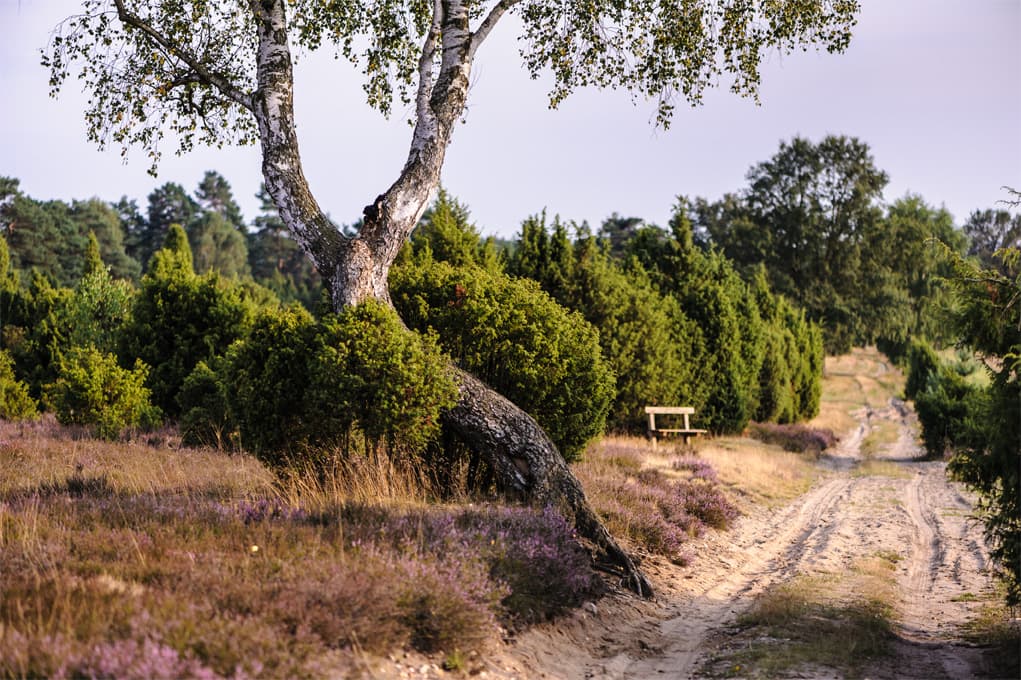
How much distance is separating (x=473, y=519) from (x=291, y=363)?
3082 mm

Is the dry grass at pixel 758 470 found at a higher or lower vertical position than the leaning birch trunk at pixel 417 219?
lower

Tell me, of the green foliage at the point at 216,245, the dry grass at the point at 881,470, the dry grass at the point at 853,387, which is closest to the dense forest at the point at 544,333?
the dry grass at the point at 881,470

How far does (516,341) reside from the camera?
1115 cm

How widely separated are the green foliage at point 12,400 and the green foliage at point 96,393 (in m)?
4.30

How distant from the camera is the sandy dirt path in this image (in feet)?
22.8

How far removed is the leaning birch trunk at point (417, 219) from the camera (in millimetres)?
Result: 9594

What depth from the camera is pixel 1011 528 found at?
→ 22.8ft

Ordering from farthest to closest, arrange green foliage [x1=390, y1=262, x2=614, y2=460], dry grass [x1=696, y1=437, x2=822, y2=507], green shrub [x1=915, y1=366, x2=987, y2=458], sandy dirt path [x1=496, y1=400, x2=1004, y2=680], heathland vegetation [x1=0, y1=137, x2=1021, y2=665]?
green shrub [x1=915, y1=366, x2=987, y2=458]
dry grass [x1=696, y1=437, x2=822, y2=507]
green foliage [x1=390, y1=262, x2=614, y2=460]
sandy dirt path [x1=496, y1=400, x2=1004, y2=680]
heathland vegetation [x1=0, y1=137, x2=1021, y2=665]

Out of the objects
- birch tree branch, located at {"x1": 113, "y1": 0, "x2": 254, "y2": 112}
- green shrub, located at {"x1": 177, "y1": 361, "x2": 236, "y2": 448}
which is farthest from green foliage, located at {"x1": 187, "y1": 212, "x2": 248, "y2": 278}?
birch tree branch, located at {"x1": 113, "y1": 0, "x2": 254, "y2": 112}

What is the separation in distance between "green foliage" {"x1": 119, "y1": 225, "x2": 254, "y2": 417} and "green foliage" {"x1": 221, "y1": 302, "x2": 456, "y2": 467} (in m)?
12.5

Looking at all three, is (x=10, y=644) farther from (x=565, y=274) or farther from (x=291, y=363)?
(x=565, y=274)

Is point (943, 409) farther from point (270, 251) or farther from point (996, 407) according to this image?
point (270, 251)

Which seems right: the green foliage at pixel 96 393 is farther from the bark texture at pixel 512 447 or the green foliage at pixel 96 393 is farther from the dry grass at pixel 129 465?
the bark texture at pixel 512 447

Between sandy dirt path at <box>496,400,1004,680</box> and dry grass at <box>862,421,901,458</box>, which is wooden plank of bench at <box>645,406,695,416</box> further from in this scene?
dry grass at <box>862,421,901,458</box>
